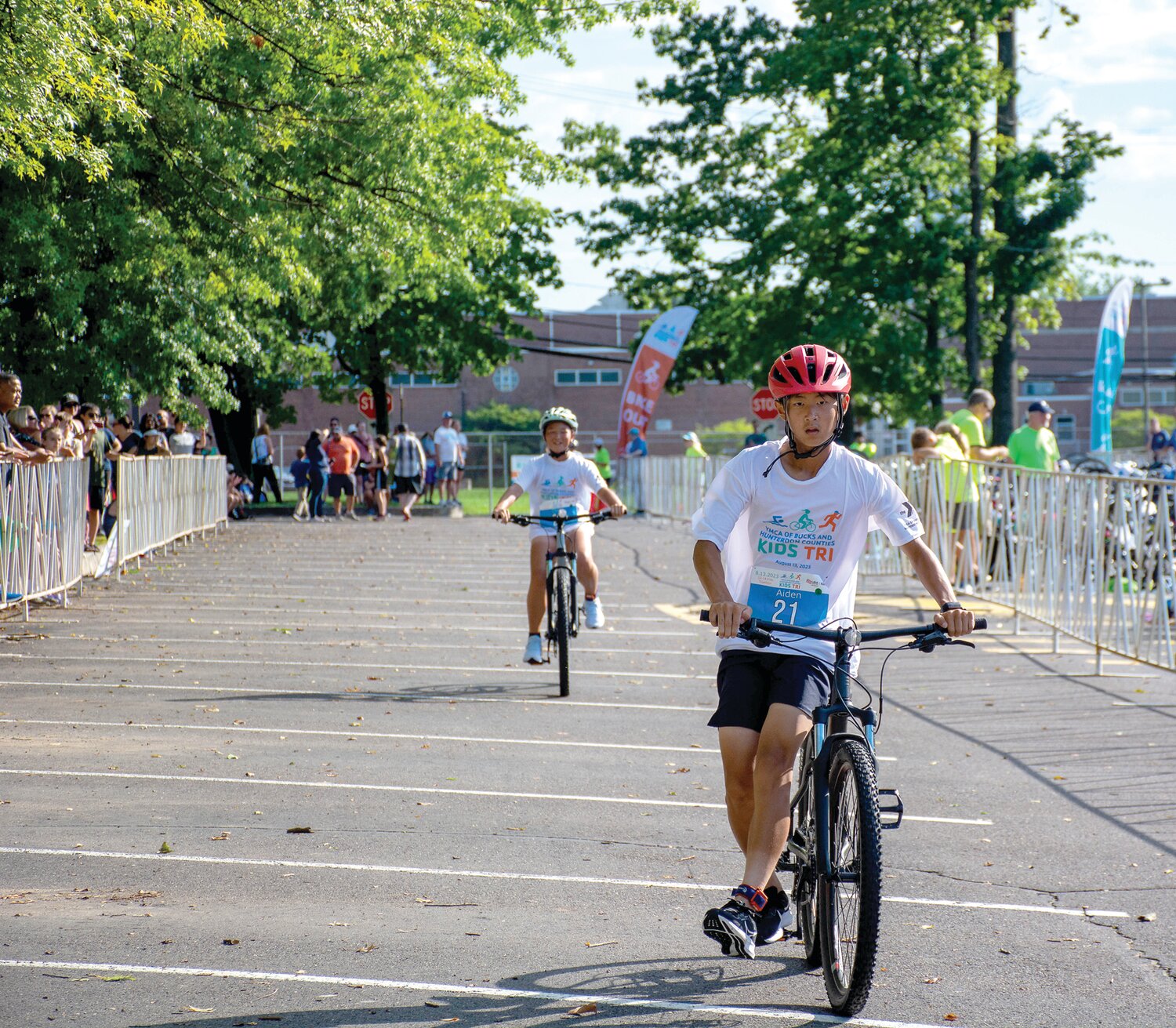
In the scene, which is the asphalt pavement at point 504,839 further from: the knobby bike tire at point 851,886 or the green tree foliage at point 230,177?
the green tree foliage at point 230,177

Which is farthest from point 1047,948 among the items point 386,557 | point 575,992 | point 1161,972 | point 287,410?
point 287,410

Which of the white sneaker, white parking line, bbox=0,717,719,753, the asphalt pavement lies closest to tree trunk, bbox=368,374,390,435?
the asphalt pavement

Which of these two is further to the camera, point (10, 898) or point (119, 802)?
point (119, 802)

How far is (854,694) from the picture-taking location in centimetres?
1046

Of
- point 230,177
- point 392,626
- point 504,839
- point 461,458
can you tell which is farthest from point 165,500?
point 461,458

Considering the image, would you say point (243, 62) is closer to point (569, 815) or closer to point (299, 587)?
point (299, 587)

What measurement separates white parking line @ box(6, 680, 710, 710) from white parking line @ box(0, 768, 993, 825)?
2699mm

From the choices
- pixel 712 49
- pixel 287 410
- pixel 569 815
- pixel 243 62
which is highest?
pixel 712 49

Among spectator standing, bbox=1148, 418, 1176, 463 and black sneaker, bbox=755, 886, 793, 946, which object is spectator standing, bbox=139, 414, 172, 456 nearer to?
spectator standing, bbox=1148, 418, 1176, 463

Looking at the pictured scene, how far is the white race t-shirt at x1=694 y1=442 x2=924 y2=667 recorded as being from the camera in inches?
195

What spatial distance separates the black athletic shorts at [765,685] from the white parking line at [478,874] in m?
1.34

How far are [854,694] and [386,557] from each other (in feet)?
44.1

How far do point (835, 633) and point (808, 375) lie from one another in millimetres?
812

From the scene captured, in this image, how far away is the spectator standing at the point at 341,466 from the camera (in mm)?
31188
